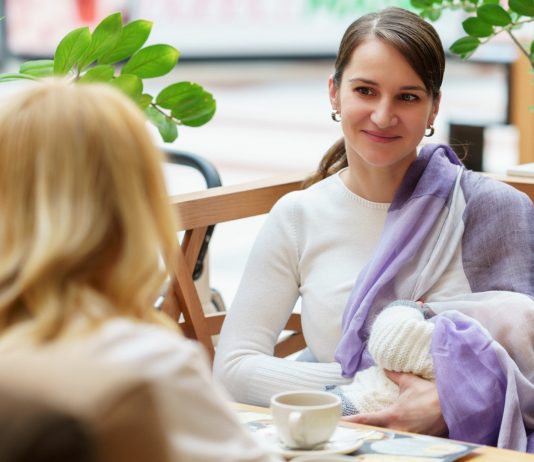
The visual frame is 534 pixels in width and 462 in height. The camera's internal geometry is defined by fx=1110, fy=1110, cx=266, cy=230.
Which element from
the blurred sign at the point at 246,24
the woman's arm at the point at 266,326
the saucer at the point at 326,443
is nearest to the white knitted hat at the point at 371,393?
the woman's arm at the point at 266,326

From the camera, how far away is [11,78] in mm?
2336

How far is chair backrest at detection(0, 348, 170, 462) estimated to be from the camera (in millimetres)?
805

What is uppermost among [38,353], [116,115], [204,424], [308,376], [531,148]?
[116,115]

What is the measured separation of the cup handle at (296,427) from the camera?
1398 millimetres

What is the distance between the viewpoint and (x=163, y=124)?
256cm

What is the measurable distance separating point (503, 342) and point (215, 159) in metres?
8.02

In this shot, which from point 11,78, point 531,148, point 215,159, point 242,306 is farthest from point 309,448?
point 215,159

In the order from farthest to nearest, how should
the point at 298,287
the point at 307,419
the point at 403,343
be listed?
the point at 298,287 → the point at 403,343 → the point at 307,419

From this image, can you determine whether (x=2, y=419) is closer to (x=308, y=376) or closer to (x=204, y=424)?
(x=204, y=424)

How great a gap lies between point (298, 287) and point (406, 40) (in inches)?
21.4

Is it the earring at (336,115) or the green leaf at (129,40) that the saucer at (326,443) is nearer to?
the earring at (336,115)

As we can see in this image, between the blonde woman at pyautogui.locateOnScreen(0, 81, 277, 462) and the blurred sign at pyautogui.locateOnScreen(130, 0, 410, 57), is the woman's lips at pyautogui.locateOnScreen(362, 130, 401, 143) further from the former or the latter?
the blurred sign at pyautogui.locateOnScreen(130, 0, 410, 57)

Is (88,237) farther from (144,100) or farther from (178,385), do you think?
(144,100)

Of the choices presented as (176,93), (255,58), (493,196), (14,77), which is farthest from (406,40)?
(255,58)
